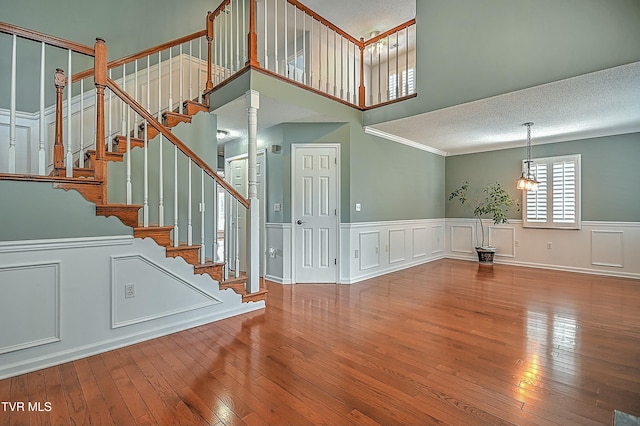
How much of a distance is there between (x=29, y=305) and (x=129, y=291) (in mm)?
629

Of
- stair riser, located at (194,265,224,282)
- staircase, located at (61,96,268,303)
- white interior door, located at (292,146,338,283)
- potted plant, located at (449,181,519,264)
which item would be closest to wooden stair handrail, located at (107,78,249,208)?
staircase, located at (61,96,268,303)

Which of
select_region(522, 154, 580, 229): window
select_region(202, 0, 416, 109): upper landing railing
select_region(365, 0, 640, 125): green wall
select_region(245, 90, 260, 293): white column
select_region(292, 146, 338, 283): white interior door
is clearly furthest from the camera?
select_region(522, 154, 580, 229): window

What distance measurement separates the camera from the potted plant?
621cm

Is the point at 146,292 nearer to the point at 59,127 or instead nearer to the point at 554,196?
the point at 59,127

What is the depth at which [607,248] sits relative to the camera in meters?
5.31

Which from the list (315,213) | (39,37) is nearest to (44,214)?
(39,37)

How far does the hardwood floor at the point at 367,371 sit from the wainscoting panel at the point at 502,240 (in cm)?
271

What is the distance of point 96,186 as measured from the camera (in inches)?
97.7

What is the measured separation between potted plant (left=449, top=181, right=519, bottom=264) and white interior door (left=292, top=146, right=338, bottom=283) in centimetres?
352

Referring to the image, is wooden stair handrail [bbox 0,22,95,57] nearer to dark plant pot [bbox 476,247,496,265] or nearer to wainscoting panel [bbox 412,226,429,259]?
wainscoting panel [bbox 412,226,429,259]

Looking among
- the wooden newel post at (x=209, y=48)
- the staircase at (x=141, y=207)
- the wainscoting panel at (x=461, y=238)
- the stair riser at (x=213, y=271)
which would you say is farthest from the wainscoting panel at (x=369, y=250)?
the wooden newel post at (x=209, y=48)

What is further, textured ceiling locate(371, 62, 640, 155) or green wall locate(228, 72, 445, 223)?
green wall locate(228, 72, 445, 223)

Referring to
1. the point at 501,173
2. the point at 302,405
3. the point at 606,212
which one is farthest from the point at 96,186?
the point at 606,212

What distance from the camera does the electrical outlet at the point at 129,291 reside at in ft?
8.65
